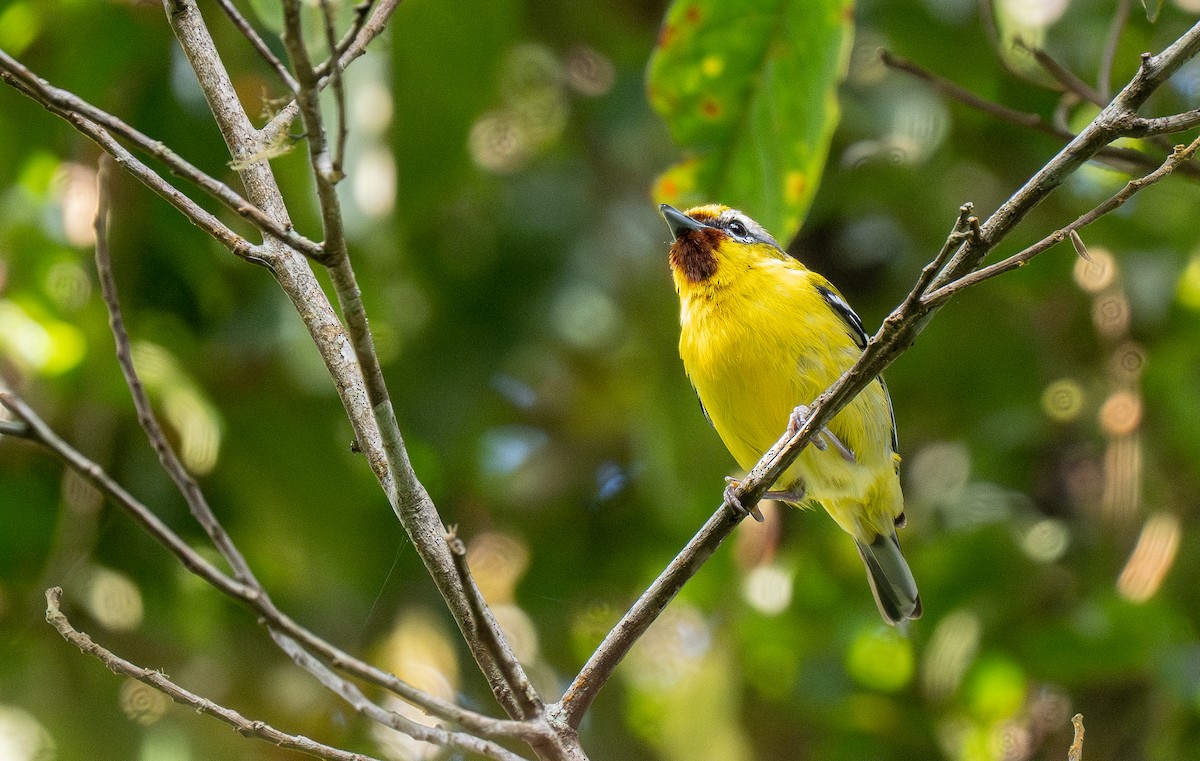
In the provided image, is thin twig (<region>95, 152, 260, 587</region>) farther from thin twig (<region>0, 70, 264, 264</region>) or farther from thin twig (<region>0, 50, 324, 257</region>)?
thin twig (<region>0, 50, 324, 257</region>)

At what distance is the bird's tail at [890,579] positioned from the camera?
12.4 feet

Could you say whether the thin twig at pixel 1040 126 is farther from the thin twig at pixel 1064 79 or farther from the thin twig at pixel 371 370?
the thin twig at pixel 371 370

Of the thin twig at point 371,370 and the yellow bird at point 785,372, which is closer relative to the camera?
the thin twig at point 371,370

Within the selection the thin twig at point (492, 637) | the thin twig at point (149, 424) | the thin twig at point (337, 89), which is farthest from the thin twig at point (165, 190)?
the thin twig at point (492, 637)

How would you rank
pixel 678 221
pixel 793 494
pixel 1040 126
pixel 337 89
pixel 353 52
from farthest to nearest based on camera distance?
pixel 678 221
pixel 793 494
pixel 1040 126
pixel 353 52
pixel 337 89

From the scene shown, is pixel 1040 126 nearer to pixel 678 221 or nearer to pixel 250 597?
pixel 678 221

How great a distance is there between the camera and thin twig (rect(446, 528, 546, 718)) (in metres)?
1.53

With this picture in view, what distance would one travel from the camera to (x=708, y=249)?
3670 millimetres

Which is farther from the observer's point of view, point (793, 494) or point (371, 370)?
point (793, 494)

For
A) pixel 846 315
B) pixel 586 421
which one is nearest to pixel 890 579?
pixel 846 315

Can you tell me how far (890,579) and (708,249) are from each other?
1221 mm

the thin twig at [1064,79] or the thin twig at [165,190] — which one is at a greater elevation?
the thin twig at [1064,79]

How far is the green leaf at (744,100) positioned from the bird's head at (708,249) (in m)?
0.38

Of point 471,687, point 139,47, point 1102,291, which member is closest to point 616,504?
point 471,687
